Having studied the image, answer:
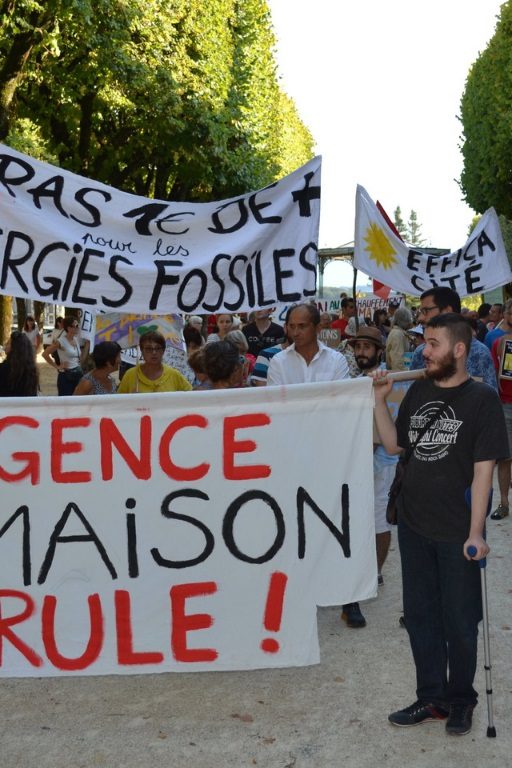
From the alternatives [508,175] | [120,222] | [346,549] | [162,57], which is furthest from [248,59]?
[346,549]

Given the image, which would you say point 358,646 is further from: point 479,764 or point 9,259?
point 9,259

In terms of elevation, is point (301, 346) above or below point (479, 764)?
above

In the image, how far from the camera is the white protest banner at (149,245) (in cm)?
540

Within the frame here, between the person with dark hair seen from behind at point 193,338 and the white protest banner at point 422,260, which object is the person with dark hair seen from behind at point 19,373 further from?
the person with dark hair seen from behind at point 193,338

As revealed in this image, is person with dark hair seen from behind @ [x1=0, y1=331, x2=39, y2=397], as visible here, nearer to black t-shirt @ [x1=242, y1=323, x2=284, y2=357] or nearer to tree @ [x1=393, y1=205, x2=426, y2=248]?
black t-shirt @ [x1=242, y1=323, x2=284, y2=357]

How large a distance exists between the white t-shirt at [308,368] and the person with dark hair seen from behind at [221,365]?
0.98 feet

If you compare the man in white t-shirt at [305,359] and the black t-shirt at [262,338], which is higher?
the black t-shirt at [262,338]

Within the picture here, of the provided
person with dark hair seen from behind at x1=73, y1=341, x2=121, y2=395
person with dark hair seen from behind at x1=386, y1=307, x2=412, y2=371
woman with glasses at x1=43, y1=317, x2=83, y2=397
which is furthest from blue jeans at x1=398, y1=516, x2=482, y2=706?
woman with glasses at x1=43, y1=317, x2=83, y2=397

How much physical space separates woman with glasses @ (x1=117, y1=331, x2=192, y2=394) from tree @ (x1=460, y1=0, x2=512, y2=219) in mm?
27959

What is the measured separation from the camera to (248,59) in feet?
96.9

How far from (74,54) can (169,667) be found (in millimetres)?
18017

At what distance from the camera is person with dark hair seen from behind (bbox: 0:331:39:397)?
21.7ft

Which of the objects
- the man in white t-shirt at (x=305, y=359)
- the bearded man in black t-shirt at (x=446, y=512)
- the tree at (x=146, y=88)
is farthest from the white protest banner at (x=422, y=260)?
the tree at (x=146, y=88)

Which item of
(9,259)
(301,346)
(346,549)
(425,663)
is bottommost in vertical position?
(425,663)
